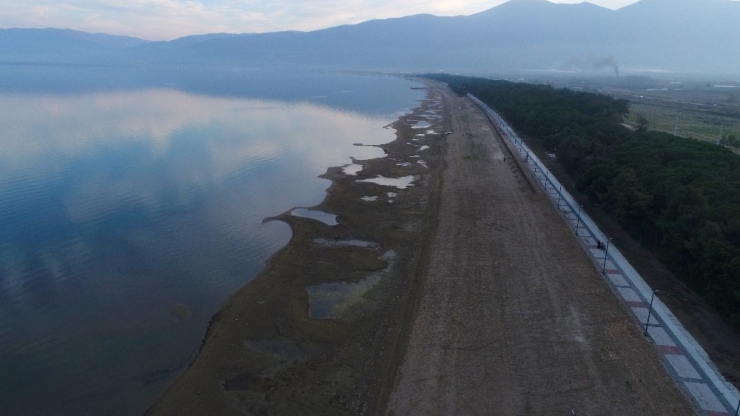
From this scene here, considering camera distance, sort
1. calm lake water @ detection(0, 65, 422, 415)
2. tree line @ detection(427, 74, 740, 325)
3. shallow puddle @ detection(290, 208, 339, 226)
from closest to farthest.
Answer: calm lake water @ detection(0, 65, 422, 415) → tree line @ detection(427, 74, 740, 325) → shallow puddle @ detection(290, 208, 339, 226)

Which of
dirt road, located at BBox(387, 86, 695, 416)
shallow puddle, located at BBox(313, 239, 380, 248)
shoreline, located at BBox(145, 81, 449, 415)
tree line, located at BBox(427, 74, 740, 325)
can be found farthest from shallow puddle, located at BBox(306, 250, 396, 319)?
tree line, located at BBox(427, 74, 740, 325)

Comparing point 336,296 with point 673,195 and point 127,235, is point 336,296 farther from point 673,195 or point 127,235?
point 673,195

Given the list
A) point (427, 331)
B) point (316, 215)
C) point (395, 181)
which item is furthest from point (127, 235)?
point (395, 181)

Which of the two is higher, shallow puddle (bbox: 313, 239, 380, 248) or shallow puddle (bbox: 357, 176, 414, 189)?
shallow puddle (bbox: 357, 176, 414, 189)

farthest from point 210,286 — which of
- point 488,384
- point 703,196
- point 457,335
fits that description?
point 703,196

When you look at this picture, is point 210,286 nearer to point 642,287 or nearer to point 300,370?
point 300,370

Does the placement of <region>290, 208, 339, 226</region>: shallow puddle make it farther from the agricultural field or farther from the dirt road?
the agricultural field
